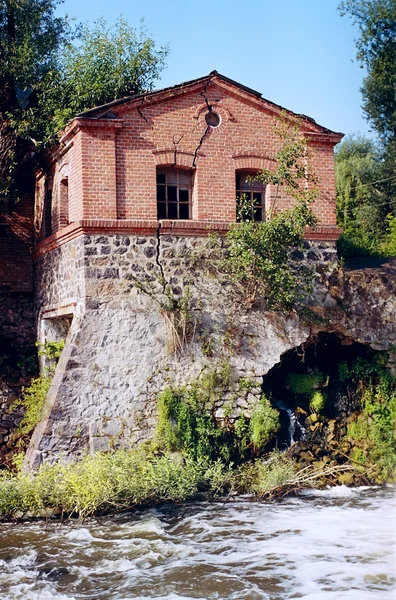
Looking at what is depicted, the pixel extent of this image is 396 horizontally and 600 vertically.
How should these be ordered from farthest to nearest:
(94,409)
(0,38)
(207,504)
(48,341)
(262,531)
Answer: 1. (0,38)
2. (48,341)
3. (94,409)
4. (207,504)
5. (262,531)

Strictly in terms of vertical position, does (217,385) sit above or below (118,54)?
below

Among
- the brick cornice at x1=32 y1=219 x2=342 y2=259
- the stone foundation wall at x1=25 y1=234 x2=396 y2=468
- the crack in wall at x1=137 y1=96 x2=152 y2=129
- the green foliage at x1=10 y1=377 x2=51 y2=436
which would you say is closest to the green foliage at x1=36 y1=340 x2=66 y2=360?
the green foliage at x1=10 y1=377 x2=51 y2=436

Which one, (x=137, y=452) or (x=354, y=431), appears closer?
(x=137, y=452)

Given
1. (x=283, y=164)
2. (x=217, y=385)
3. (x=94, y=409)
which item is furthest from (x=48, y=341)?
(x=283, y=164)

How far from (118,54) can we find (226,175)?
4.39m

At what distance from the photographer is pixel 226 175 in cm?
1449

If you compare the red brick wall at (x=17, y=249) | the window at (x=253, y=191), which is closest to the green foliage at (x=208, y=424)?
the window at (x=253, y=191)

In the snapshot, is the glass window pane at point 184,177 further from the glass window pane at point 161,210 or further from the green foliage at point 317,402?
the green foliage at point 317,402

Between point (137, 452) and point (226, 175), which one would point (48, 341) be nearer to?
point (137, 452)

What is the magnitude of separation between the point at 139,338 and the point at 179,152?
3814mm

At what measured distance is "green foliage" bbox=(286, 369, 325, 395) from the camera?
47.6 ft

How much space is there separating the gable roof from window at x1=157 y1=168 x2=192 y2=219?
146 centimetres

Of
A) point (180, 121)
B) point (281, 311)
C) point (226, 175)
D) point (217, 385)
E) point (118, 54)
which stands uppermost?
point (118, 54)

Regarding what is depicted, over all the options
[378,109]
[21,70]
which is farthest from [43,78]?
[378,109]
